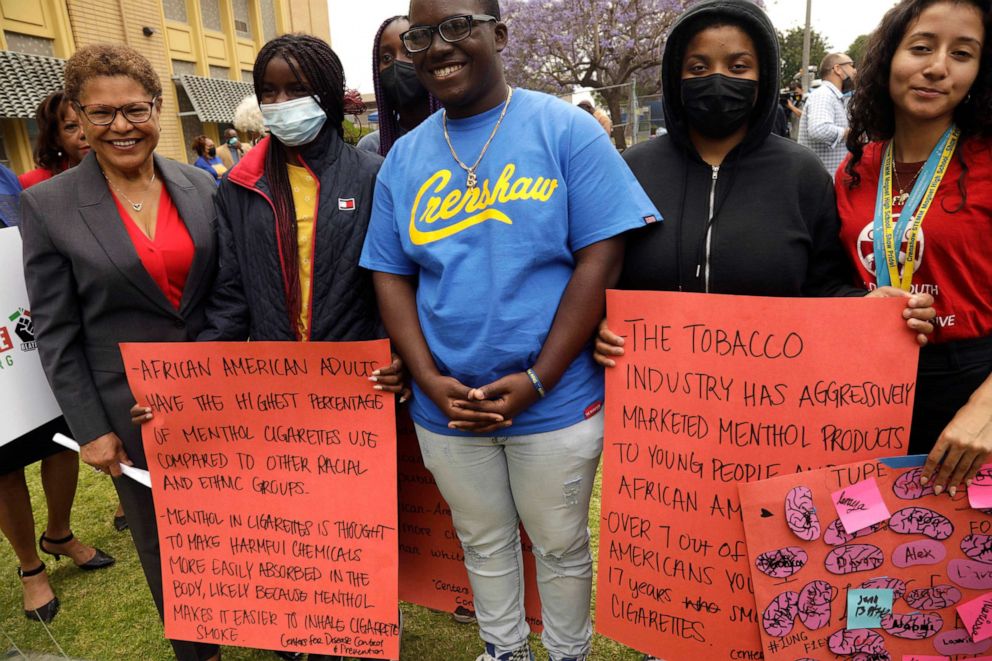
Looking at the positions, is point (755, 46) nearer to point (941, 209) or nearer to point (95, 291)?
point (941, 209)

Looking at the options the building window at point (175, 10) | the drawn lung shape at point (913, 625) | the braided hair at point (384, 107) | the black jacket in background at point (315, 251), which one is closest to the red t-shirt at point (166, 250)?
the black jacket in background at point (315, 251)

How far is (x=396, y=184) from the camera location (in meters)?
1.86

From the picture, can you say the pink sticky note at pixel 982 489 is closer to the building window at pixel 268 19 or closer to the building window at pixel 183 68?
the building window at pixel 183 68

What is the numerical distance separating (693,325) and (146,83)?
190 centimetres

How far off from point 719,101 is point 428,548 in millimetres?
1842

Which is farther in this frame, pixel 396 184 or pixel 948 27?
pixel 396 184

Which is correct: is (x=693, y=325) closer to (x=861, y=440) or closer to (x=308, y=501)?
(x=861, y=440)

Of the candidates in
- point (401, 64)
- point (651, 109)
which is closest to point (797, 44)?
point (651, 109)

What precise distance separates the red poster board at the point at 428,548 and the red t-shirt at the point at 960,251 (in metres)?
1.49

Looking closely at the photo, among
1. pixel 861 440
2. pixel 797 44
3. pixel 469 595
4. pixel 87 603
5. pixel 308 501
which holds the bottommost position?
pixel 87 603

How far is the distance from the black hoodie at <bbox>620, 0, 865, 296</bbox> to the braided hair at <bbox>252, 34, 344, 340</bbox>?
1046 millimetres

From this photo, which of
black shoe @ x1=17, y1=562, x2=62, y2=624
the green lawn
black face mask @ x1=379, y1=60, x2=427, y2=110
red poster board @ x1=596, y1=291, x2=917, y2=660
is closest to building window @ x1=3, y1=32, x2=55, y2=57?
the green lawn

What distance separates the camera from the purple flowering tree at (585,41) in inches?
900

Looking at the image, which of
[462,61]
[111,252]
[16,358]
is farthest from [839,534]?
[16,358]
